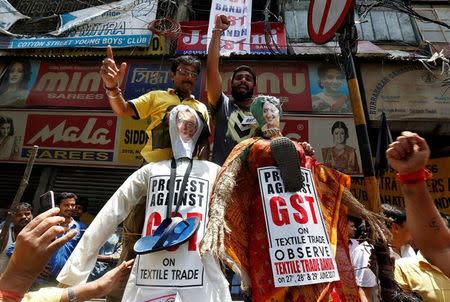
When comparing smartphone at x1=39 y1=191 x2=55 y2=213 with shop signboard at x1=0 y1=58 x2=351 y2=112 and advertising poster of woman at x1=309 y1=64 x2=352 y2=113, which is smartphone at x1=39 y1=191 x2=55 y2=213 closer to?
shop signboard at x1=0 y1=58 x2=351 y2=112

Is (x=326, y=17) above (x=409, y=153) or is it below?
above

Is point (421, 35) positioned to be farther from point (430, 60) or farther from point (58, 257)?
point (58, 257)

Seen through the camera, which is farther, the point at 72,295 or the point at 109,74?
the point at 109,74

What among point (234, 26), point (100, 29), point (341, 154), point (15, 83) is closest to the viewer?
point (341, 154)

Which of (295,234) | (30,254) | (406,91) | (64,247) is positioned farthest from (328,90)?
(30,254)

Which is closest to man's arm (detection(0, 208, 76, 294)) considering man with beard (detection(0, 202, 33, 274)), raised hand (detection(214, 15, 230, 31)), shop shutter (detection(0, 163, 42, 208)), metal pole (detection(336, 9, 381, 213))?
metal pole (detection(336, 9, 381, 213))

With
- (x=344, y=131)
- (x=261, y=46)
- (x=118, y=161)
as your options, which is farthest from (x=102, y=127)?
(x=344, y=131)

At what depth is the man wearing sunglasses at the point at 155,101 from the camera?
2.56 m

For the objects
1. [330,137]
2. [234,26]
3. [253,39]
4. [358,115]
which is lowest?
[358,115]

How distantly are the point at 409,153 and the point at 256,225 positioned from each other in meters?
0.93

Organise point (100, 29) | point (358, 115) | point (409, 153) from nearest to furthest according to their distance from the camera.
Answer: point (409, 153) → point (358, 115) → point (100, 29)

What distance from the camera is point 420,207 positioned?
1.49 meters

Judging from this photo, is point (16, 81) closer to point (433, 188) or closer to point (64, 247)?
point (64, 247)

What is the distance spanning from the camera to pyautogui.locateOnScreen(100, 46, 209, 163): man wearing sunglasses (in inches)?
101
